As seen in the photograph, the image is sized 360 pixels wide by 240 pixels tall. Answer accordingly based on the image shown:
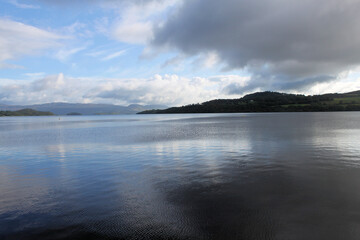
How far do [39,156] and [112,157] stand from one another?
353 inches

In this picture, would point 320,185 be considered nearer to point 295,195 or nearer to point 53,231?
point 295,195

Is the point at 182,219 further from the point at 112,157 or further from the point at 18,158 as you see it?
the point at 18,158

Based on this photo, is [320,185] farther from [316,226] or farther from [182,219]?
[182,219]

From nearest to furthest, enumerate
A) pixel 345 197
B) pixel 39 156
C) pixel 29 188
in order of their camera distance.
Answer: pixel 345 197 → pixel 29 188 → pixel 39 156

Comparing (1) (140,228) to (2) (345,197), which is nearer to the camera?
(1) (140,228)

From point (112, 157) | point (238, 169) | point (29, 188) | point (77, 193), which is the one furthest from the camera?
point (112, 157)

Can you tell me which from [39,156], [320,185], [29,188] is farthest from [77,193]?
[39,156]

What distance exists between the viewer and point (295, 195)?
11828 mm

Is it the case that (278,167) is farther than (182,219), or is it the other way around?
(278,167)

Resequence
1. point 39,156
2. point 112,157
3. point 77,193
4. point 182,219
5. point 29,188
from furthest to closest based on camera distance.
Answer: point 39,156, point 112,157, point 29,188, point 77,193, point 182,219

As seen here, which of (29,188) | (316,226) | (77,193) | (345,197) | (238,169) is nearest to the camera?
(316,226)

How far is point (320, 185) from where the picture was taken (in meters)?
13.3

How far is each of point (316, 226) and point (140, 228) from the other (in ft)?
22.0

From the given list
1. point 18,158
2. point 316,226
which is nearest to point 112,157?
point 18,158
